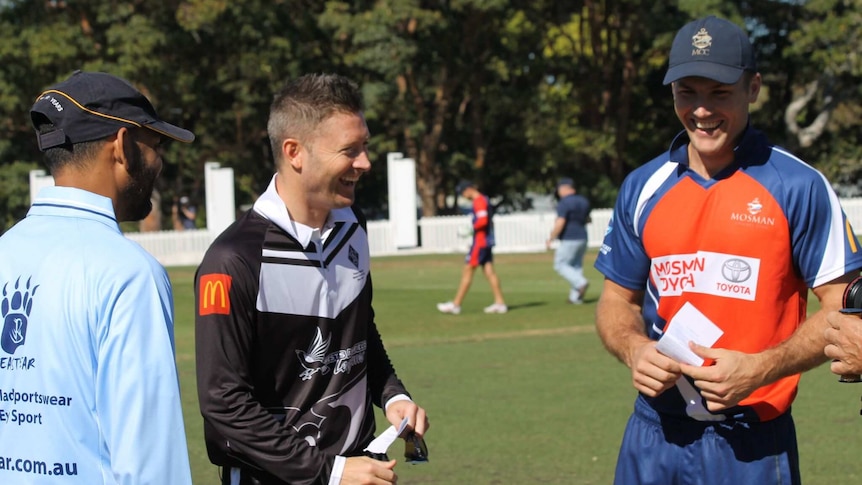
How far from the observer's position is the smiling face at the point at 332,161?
151 inches

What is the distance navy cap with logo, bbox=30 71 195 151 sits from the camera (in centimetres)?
313

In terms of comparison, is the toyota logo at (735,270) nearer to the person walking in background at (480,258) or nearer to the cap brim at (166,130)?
the cap brim at (166,130)

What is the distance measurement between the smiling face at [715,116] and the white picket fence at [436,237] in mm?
29729

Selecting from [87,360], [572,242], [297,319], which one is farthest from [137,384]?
[572,242]

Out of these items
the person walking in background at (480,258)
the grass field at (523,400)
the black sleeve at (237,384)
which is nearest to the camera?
the black sleeve at (237,384)

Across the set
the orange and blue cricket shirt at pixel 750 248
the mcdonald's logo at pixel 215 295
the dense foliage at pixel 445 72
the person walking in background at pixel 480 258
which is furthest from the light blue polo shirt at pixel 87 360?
the dense foliage at pixel 445 72

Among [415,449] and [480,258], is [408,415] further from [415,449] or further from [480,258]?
[480,258]

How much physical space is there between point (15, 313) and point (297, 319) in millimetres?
959

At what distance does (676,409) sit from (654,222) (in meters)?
0.67

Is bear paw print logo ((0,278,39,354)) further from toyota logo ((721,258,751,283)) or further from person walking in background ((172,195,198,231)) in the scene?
person walking in background ((172,195,198,231))

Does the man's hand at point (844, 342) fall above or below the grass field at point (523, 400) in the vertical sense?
above

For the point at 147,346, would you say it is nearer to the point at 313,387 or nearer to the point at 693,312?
the point at 313,387

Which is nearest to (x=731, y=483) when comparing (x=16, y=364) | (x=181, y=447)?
(x=181, y=447)

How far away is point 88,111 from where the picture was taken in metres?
3.13
